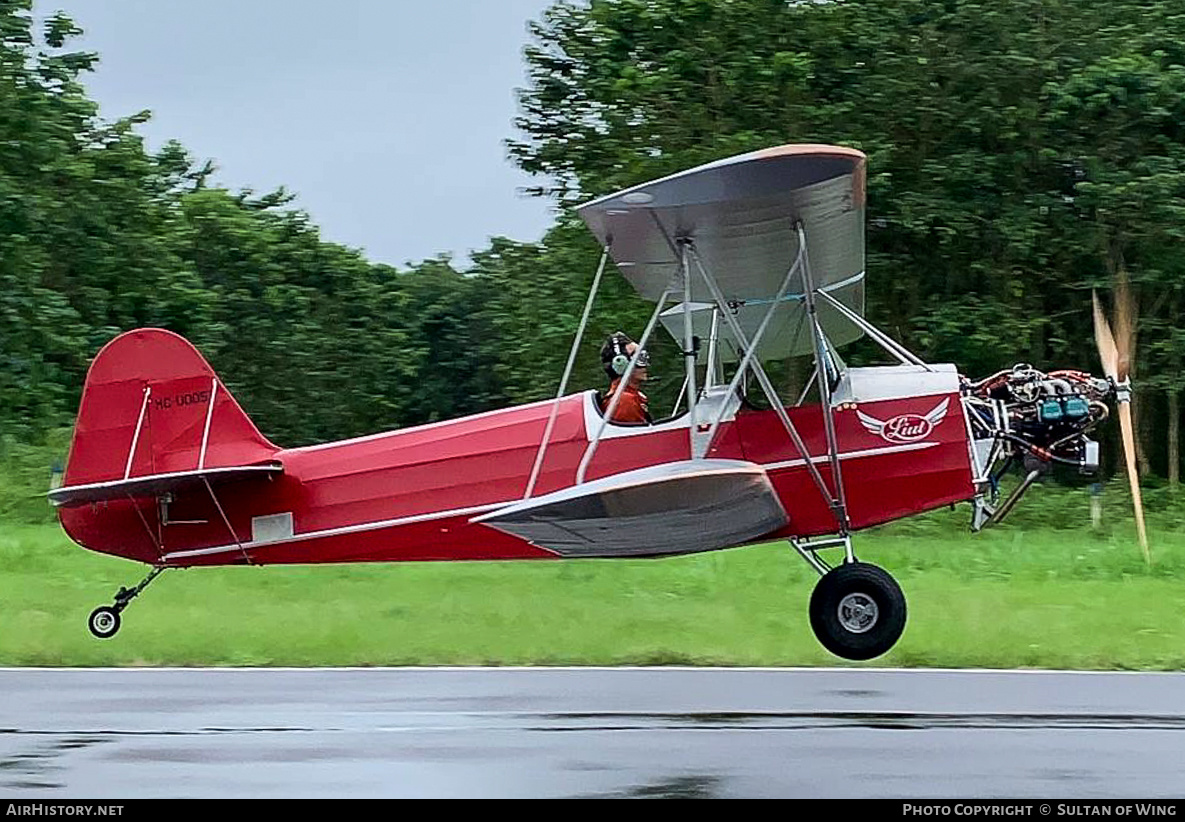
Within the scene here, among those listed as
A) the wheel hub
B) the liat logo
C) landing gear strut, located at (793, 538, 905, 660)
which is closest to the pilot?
the liat logo

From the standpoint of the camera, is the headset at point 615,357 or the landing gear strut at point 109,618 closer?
the headset at point 615,357

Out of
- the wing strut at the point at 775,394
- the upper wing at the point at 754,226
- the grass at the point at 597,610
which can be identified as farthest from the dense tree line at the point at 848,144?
the wing strut at the point at 775,394

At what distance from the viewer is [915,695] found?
9.72 metres

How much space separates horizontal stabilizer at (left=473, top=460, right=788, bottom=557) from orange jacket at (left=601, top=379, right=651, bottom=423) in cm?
82

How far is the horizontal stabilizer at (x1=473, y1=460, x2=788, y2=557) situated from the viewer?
7.77 meters

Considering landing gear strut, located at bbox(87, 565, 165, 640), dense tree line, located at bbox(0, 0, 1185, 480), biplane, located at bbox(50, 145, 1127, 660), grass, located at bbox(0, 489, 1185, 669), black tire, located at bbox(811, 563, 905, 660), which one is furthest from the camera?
dense tree line, located at bbox(0, 0, 1185, 480)

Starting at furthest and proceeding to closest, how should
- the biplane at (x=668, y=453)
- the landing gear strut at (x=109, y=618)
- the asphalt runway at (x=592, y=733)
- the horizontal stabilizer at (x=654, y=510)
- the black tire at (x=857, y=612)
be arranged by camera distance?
the landing gear strut at (x=109, y=618) < the black tire at (x=857, y=612) < the biplane at (x=668, y=453) < the horizontal stabilizer at (x=654, y=510) < the asphalt runway at (x=592, y=733)

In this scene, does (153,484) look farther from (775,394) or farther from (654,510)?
(775,394)

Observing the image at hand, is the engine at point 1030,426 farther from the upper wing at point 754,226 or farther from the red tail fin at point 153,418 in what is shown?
the red tail fin at point 153,418

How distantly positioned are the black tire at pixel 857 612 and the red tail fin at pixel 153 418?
11.5 feet

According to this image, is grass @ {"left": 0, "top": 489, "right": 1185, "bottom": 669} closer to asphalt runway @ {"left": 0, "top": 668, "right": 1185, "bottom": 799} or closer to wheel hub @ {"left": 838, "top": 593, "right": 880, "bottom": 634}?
asphalt runway @ {"left": 0, "top": 668, "right": 1185, "bottom": 799}

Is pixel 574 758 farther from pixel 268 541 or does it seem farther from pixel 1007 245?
pixel 1007 245

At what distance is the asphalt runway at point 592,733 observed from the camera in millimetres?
7000

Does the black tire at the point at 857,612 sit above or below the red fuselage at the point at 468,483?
below
